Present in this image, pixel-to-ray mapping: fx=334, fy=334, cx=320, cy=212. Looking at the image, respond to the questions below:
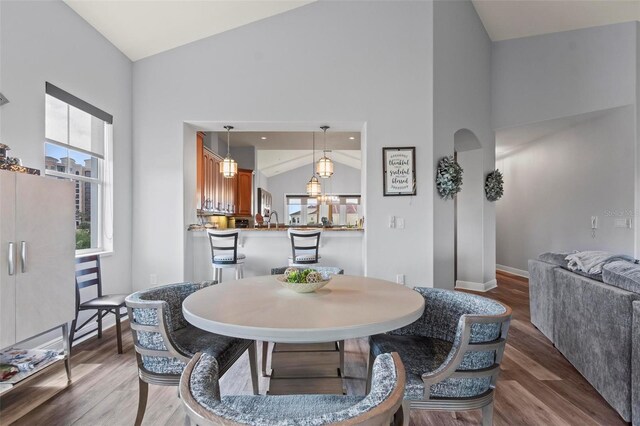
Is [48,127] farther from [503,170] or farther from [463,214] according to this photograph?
[503,170]

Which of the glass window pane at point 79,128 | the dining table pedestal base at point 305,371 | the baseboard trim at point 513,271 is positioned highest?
the glass window pane at point 79,128

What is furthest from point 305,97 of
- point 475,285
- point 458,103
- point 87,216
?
point 475,285

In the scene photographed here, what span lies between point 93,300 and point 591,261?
156 inches

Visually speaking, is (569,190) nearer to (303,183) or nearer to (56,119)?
(56,119)

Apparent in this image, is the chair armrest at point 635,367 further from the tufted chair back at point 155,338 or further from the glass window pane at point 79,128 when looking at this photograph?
the glass window pane at point 79,128

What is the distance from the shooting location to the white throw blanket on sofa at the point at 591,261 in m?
2.26

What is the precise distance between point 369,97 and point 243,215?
486 centimetres

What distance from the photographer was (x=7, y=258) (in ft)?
6.46

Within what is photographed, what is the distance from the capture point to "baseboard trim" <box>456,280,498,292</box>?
5.18 meters

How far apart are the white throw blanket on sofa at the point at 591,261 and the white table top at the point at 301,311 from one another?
1451 mm

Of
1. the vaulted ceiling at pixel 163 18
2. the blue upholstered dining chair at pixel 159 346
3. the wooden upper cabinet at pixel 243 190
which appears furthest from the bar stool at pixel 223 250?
the wooden upper cabinet at pixel 243 190

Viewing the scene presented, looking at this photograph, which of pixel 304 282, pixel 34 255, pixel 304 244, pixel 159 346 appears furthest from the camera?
pixel 304 244

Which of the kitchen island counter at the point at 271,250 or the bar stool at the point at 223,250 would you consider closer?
the bar stool at the point at 223,250

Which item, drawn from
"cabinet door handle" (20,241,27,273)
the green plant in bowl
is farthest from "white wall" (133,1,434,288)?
the green plant in bowl
